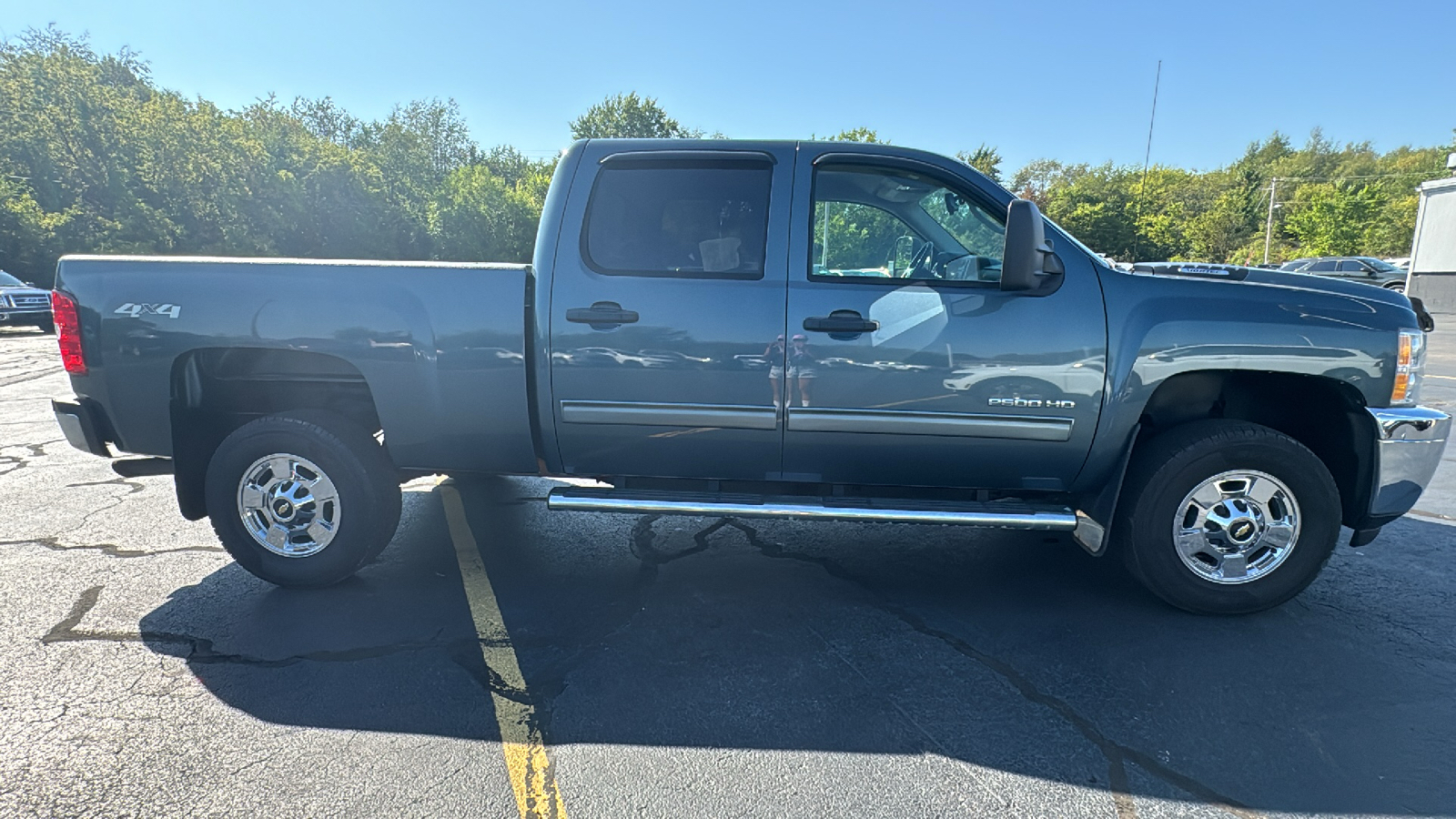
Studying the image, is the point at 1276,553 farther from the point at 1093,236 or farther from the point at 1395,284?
the point at 1093,236

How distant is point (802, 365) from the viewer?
330 cm

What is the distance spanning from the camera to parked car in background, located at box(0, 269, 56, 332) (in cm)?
1642

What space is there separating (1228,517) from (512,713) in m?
3.18

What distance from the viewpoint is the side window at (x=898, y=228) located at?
345 centimetres

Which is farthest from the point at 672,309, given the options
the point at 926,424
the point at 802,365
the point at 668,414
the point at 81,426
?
the point at 81,426

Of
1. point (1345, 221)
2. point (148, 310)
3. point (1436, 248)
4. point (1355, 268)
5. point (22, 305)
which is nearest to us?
point (148, 310)

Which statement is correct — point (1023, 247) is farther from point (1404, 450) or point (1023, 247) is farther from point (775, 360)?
point (1404, 450)

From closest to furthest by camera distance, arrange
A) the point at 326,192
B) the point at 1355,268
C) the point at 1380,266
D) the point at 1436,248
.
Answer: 1. the point at 1436,248
2. the point at 1355,268
3. the point at 1380,266
4. the point at 326,192

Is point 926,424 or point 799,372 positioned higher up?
point 799,372

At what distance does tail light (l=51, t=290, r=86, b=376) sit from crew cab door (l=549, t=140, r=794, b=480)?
2222mm

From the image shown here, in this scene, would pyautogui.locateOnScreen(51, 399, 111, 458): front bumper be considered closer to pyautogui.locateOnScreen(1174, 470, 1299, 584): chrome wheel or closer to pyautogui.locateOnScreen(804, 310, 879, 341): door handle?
pyautogui.locateOnScreen(804, 310, 879, 341): door handle

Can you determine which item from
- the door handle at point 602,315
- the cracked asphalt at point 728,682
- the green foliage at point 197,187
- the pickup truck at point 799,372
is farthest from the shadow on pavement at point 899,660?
the green foliage at point 197,187

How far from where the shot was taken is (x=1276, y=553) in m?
3.38

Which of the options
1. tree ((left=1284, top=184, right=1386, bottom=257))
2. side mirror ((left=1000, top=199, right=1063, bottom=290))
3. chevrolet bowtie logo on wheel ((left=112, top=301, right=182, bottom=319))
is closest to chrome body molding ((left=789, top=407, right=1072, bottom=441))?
side mirror ((left=1000, top=199, right=1063, bottom=290))
